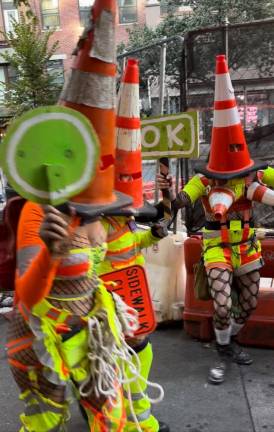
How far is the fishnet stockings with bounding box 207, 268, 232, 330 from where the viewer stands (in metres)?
3.56

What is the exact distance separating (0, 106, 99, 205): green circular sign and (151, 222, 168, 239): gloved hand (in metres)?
1.31

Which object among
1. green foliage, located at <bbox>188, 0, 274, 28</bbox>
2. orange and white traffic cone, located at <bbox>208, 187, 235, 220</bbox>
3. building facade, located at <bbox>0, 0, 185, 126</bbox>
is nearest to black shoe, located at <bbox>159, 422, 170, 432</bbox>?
orange and white traffic cone, located at <bbox>208, 187, 235, 220</bbox>

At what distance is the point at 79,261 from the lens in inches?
80.3

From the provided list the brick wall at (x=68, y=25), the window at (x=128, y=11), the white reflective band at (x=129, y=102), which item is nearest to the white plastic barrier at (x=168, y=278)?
the white reflective band at (x=129, y=102)

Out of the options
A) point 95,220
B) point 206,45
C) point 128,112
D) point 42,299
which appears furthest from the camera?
point 206,45

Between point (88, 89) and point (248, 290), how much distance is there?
2.23 meters

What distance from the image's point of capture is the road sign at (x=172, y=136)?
3086 millimetres

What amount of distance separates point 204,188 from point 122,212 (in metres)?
1.16

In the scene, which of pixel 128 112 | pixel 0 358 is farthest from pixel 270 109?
pixel 0 358

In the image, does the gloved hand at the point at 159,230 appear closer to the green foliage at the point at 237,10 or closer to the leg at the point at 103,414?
the leg at the point at 103,414

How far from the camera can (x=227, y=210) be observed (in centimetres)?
354

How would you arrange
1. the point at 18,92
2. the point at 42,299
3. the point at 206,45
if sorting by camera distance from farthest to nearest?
the point at 18,92 → the point at 206,45 → the point at 42,299

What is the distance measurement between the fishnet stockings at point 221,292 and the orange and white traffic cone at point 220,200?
16.2 inches

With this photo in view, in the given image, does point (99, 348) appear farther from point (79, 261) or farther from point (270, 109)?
point (270, 109)
